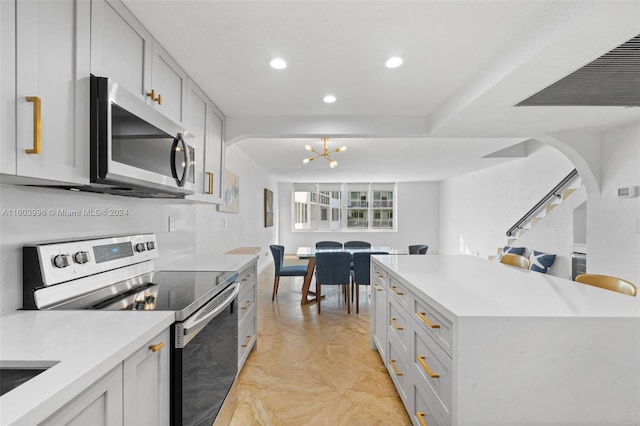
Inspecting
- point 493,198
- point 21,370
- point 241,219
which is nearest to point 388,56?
point 21,370

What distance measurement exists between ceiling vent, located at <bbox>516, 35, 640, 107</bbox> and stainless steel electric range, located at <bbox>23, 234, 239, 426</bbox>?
2480 mm

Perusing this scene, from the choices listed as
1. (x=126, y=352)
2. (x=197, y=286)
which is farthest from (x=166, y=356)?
(x=197, y=286)

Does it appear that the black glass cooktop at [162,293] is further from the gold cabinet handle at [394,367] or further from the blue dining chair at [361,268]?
the blue dining chair at [361,268]

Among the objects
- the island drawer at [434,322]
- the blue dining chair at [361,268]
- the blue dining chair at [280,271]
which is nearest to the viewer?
the island drawer at [434,322]

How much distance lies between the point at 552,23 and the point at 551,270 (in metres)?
4.62

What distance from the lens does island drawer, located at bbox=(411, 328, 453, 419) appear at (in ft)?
4.23

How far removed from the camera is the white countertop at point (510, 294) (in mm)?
1263

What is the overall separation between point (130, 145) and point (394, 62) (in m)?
1.63

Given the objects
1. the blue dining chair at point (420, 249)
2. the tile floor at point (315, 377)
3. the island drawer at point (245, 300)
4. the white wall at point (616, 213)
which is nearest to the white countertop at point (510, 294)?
the tile floor at point (315, 377)

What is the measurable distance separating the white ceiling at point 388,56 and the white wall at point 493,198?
2.39 meters

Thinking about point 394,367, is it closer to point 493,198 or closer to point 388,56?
point 388,56

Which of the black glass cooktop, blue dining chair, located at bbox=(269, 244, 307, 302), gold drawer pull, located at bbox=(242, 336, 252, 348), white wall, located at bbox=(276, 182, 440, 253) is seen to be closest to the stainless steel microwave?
Answer: the black glass cooktop

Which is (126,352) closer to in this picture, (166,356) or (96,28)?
(166,356)

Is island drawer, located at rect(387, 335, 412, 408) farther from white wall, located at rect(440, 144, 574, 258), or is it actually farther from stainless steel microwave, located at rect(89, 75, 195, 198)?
white wall, located at rect(440, 144, 574, 258)
